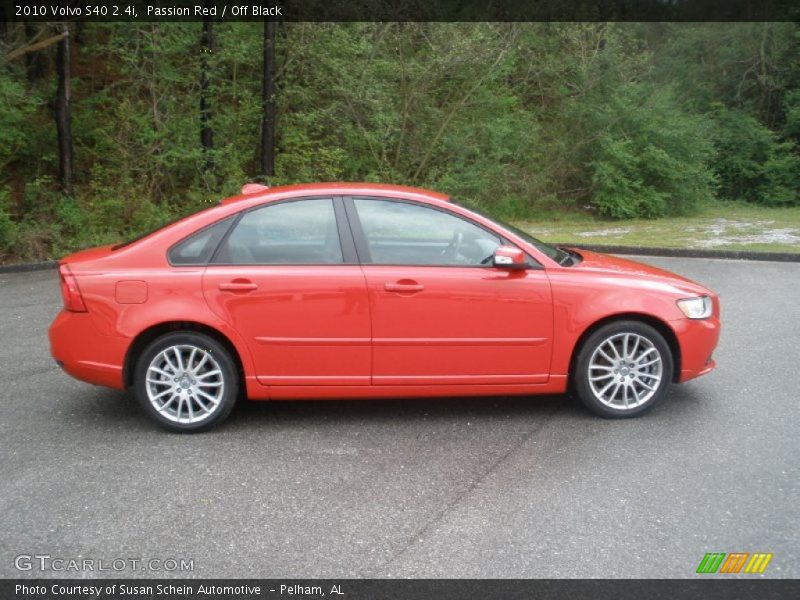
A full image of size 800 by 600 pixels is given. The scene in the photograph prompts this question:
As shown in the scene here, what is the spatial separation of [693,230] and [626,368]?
44.4 feet

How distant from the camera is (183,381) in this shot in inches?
193

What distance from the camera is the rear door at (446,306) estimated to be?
16.2ft

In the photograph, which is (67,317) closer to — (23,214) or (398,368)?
(398,368)

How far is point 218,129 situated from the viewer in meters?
17.5

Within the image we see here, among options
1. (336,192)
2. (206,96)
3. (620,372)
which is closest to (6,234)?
(206,96)

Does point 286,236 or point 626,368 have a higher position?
point 286,236

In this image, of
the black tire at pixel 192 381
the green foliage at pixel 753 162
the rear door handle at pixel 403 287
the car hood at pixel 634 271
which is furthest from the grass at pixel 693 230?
the black tire at pixel 192 381

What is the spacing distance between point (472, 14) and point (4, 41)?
1177 centimetres

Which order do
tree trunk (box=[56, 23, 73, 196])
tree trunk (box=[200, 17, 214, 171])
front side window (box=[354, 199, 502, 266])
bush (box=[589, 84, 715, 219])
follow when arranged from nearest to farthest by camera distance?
front side window (box=[354, 199, 502, 266]) → tree trunk (box=[56, 23, 73, 196]) → tree trunk (box=[200, 17, 214, 171]) → bush (box=[589, 84, 715, 219])

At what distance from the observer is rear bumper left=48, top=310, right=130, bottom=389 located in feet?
15.9

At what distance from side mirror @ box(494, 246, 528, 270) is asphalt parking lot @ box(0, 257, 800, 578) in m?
1.10

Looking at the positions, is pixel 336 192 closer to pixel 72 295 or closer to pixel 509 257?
pixel 509 257
